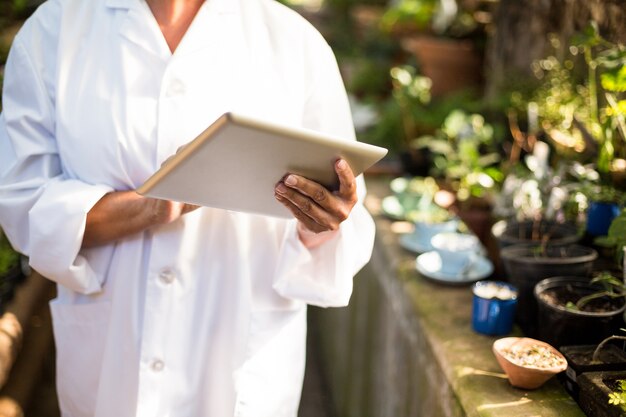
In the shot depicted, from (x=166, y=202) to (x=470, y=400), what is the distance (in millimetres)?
789

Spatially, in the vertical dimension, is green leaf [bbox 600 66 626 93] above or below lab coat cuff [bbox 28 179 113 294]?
above

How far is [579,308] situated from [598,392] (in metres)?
0.33

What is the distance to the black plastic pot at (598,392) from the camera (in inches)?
50.2

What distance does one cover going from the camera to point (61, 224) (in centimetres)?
136

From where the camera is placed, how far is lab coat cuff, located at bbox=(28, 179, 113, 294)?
53.1 inches

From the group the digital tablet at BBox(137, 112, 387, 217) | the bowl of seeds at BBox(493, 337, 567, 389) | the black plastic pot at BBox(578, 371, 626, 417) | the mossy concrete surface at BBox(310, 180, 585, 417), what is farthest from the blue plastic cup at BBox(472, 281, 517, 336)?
the digital tablet at BBox(137, 112, 387, 217)

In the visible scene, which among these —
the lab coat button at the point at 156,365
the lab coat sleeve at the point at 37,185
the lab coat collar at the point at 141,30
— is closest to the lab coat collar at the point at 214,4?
the lab coat collar at the point at 141,30

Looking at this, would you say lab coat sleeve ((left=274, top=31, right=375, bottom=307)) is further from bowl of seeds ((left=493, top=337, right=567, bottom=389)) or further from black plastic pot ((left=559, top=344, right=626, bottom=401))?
black plastic pot ((left=559, top=344, right=626, bottom=401))

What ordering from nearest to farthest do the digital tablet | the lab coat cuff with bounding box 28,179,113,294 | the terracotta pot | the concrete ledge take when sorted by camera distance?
the digital tablet < the lab coat cuff with bounding box 28,179,113,294 < the concrete ledge < the terracotta pot

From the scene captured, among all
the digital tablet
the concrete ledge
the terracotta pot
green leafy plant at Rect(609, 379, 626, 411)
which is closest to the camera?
the digital tablet

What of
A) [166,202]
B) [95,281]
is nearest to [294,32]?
[166,202]

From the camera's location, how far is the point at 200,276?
147 cm

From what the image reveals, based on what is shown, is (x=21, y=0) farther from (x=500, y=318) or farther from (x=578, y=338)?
(x=578, y=338)

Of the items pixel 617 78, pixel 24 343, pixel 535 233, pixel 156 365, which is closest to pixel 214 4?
pixel 156 365
